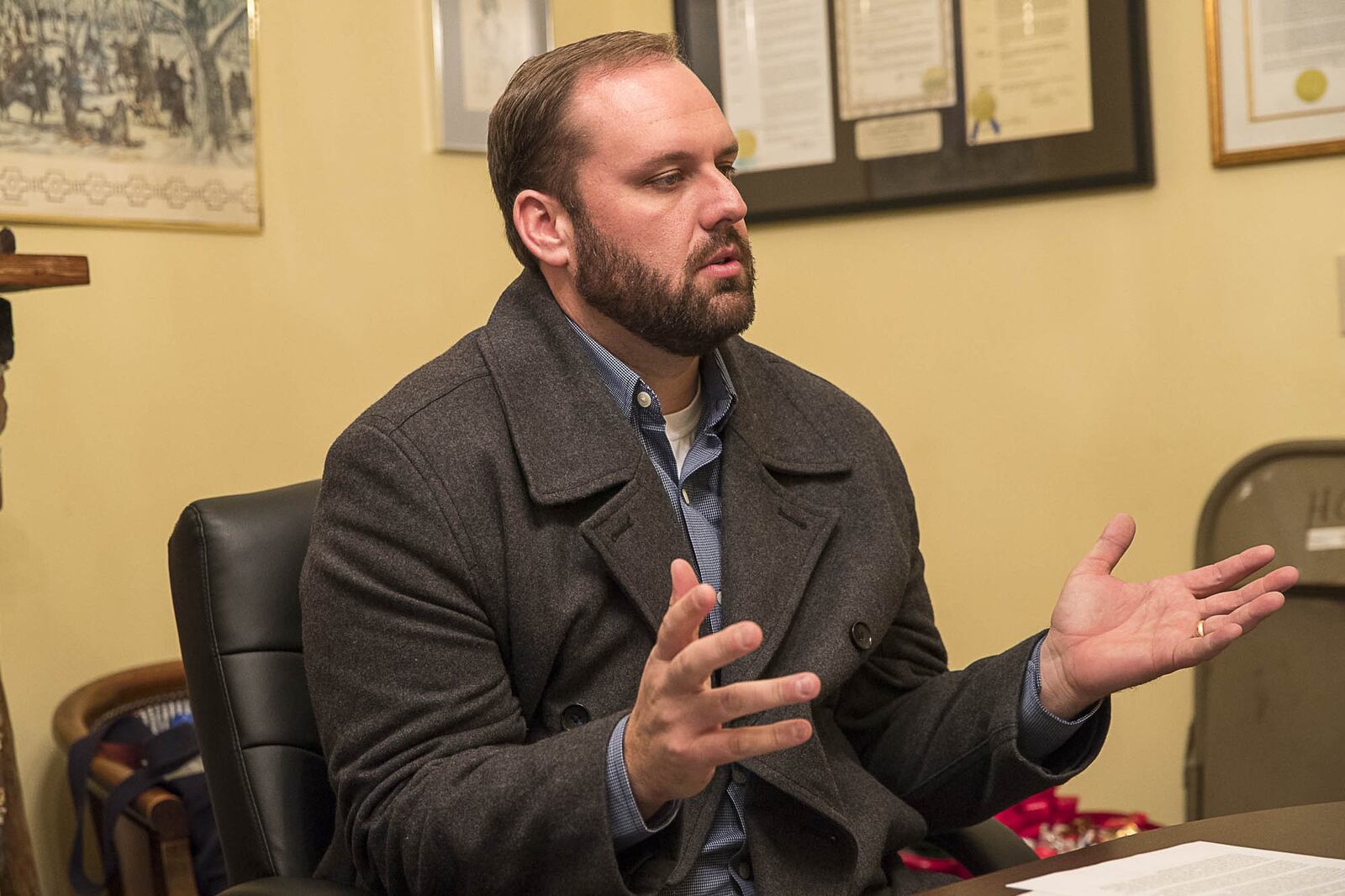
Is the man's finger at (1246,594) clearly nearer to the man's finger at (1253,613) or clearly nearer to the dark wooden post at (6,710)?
the man's finger at (1253,613)

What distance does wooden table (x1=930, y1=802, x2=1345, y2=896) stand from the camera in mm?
1168

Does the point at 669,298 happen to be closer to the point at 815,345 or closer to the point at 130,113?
the point at 130,113

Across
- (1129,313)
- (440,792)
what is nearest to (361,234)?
(1129,313)

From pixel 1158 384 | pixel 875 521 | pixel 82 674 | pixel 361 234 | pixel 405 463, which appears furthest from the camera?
pixel 361 234

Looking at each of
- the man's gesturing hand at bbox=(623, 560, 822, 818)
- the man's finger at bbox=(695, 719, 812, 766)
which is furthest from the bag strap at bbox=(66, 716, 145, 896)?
the man's finger at bbox=(695, 719, 812, 766)

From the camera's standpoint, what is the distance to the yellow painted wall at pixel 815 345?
95.9 inches

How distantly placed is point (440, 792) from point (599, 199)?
726mm

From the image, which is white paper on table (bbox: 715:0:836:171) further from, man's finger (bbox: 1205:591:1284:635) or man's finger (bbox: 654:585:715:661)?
man's finger (bbox: 654:585:715:661)

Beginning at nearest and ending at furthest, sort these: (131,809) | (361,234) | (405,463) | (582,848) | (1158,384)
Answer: (582,848)
(405,463)
(131,809)
(1158,384)
(361,234)

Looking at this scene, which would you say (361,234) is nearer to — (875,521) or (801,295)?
(801,295)

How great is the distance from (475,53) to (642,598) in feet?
6.11

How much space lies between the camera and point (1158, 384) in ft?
8.75

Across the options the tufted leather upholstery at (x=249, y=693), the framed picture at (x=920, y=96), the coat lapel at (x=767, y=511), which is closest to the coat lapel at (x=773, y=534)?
the coat lapel at (x=767, y=511)

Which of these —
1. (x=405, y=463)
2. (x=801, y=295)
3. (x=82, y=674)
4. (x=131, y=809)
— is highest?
(x=801, y=295)
